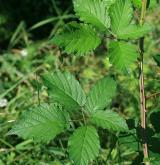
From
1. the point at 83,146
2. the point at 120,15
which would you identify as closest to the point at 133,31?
the point at 120,15

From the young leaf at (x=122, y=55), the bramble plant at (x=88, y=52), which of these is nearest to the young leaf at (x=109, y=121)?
the bramble plant at (x=88, y=52)

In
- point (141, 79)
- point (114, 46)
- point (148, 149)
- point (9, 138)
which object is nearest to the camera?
point (114, 46)

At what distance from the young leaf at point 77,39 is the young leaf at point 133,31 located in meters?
0.06

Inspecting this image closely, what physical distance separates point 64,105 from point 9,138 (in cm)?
124

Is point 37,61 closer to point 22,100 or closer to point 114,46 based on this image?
point 22,100

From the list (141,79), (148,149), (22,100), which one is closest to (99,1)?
(141,79)

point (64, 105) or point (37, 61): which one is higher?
point (64, 105)

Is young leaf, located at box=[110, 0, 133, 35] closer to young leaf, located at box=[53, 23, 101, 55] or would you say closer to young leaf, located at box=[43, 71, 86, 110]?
young leaf, located at box=[53, 23, 101, 55]

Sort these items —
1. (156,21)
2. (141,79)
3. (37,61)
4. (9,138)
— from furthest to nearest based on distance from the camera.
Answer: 1. (156,21)
2. (37,61)
3. (9,138)
4. (141,79)

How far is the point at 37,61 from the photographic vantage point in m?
3.15

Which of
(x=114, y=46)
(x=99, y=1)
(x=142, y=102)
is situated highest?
(x=99, y=1)

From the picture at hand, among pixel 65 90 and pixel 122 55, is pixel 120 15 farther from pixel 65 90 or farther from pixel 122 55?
pixel 65 90

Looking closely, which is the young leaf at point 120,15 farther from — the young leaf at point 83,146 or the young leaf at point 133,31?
the young leaf at point 83,146

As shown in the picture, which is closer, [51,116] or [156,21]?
[51,116]
